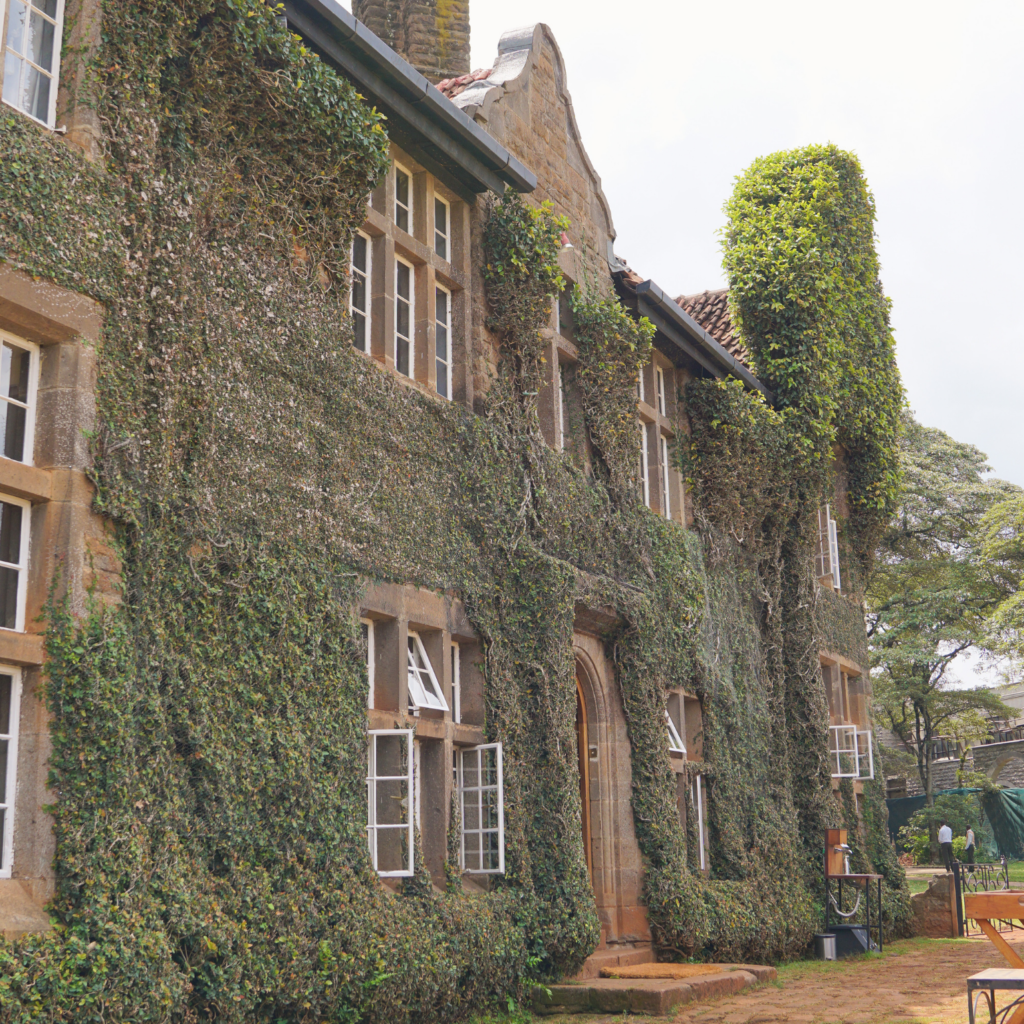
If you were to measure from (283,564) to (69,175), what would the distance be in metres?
2.75

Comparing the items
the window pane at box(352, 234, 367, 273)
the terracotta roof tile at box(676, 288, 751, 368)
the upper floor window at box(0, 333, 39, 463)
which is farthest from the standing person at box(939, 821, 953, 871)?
the upper floor window at box(0, 333, 39, 463)

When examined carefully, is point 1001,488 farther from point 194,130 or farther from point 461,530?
point 194,130

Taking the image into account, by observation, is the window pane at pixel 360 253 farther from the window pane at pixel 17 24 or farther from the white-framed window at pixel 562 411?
the window pane at pixel 17 24

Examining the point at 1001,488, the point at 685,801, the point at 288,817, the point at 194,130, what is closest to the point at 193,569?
the point at 288,817

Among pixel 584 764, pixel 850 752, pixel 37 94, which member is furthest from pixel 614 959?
pixel 37 94

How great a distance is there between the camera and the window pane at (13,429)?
264 inches

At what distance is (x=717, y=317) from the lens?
19875mm

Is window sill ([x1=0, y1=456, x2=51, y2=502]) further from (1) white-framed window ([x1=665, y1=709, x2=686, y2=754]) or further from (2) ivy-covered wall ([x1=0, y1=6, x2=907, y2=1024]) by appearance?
(1) white-framed window ([x1=665, y1=709, x2=686, y2=754])

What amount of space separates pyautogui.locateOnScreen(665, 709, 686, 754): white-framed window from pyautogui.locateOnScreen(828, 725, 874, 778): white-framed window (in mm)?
4130

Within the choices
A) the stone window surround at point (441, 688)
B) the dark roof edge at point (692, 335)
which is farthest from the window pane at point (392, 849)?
the dark roof edge at point (692, 335)

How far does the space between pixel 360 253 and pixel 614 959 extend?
6713 mm

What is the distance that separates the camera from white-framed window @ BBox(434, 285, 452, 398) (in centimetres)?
1109

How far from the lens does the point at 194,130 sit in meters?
8.24

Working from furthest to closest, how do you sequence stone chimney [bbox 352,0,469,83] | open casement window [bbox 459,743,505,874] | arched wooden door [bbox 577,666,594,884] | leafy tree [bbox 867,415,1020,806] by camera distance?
→ leafy tree [bbox 867,415,1020,806]
stone chimney [bbox 352,0,469,83]
arched wooden door [bbox 577,666,594,884]
open casement window [bbox 459,743,505,874]
